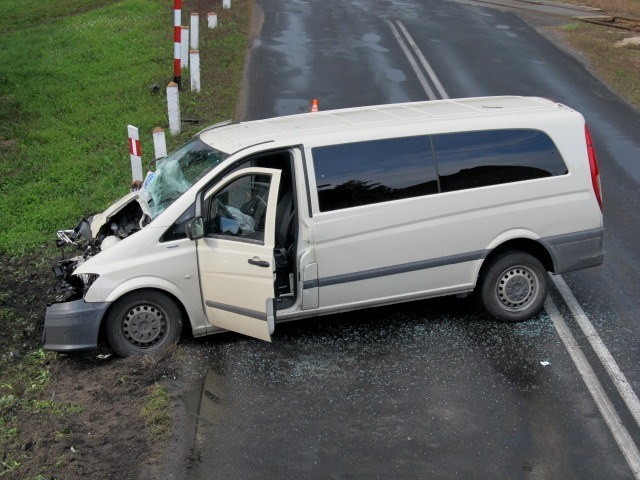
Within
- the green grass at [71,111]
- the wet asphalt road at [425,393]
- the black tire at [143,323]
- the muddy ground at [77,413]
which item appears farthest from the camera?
the green grass at [71,111]

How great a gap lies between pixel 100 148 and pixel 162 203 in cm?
672

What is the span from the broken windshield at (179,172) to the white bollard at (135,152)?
2450 mm

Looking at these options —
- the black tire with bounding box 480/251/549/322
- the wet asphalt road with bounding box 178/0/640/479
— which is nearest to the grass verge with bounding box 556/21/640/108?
the wet asphalt road with bounding box 178/0/640/479

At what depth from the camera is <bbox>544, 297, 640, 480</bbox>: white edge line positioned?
688 cm

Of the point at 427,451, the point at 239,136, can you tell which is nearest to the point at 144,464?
the point at 427,451

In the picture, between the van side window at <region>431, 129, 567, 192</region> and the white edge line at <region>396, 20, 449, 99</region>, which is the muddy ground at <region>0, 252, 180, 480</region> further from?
the white edge line at <region>396, 20, 449, 99</region>

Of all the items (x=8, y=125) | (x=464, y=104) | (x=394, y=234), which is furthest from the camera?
(x=8, y=125)

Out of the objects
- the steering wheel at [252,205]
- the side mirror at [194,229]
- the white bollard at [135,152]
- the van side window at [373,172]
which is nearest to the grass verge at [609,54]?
the white bollard at [135,152]

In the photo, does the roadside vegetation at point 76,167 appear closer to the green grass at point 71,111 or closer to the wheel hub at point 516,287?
the green grass at point 71,111

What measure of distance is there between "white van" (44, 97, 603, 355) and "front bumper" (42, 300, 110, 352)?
12 mm

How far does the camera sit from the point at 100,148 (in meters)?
14.9

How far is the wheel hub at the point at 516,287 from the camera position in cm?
902

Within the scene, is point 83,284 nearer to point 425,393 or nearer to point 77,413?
point 77,413

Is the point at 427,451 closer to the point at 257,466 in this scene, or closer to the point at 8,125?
the point at 257,466
